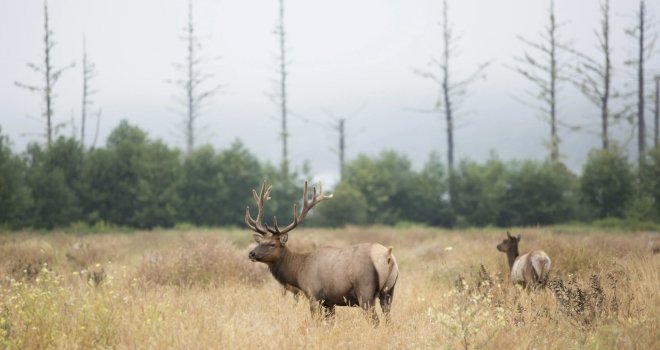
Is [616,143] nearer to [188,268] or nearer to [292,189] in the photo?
[292,189]

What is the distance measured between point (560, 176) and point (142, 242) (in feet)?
68.9

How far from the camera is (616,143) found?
107ft

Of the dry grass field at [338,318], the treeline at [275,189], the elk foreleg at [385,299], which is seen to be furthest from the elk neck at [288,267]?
the treeline at [275,189]

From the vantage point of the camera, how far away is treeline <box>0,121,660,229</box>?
102 ft

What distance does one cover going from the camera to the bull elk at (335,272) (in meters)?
7.94

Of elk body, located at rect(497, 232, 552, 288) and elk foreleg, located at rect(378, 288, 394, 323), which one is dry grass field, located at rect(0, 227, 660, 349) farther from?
elk body, located at rect(497, 232, 552, 288)

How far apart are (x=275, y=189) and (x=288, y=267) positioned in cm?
3030

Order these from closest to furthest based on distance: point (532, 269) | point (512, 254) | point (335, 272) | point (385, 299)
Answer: point (385, 299)
point (335, 272)
point (532, 269)
point (512, 254)

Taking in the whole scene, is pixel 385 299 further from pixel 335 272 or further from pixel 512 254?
pixel 512 254

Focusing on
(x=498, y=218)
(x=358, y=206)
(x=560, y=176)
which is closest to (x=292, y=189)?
(x=358, y=206)

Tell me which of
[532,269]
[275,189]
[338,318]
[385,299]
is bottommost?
[338,318]

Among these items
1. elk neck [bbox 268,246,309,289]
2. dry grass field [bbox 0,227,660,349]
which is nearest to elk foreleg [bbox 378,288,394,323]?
dry grass field [bbox 0,227,660,349]

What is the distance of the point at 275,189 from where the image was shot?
129ft

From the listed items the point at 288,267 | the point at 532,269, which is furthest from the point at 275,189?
the point at 288,267
